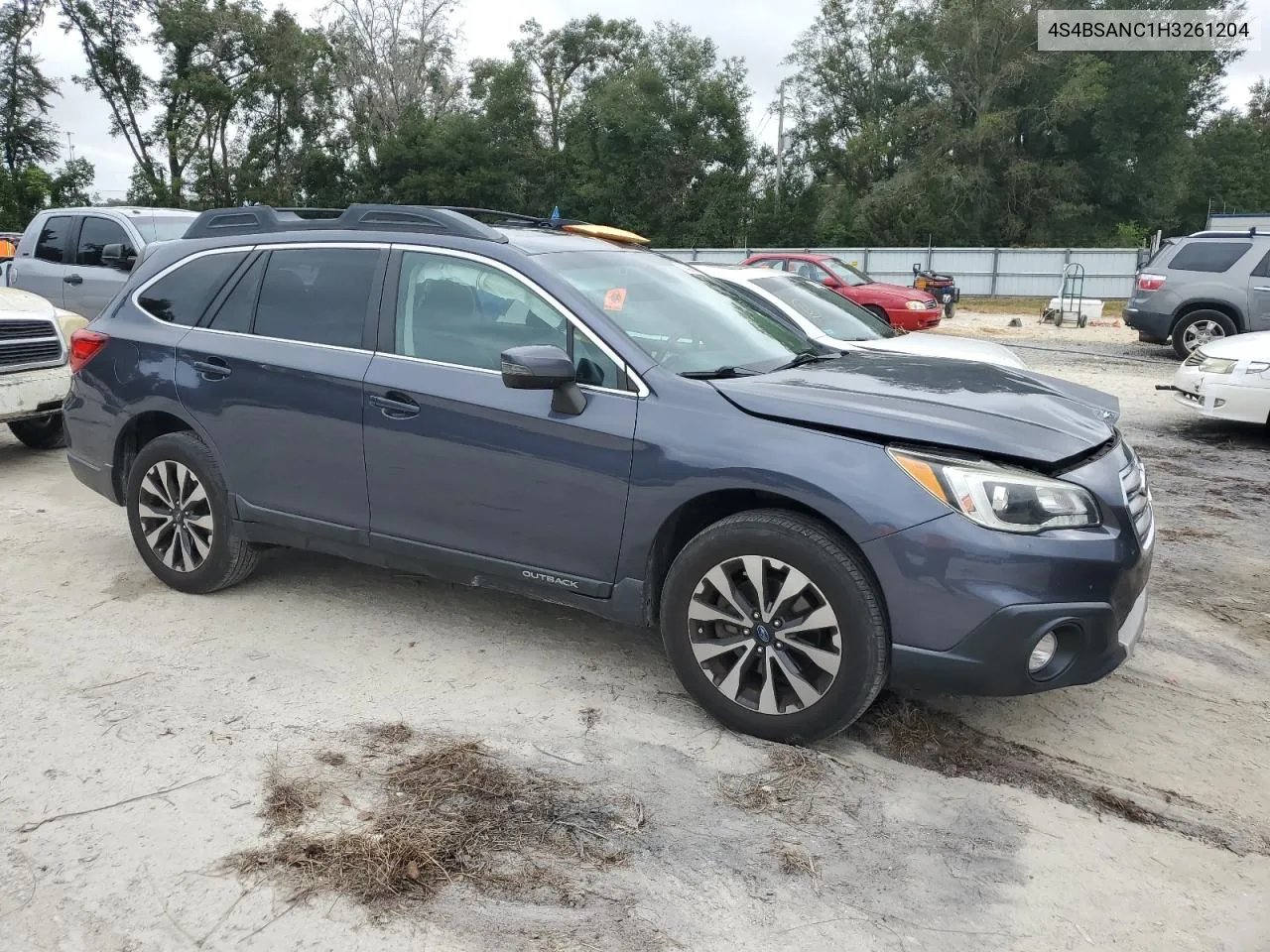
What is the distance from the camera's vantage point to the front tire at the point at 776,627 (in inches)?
132

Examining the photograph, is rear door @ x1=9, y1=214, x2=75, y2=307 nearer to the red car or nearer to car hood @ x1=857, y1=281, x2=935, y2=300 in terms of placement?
the red car

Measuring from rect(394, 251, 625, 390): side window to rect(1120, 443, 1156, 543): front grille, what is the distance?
1.78m

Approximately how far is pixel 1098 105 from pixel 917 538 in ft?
144

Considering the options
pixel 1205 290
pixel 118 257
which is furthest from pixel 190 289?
pixel 1205 290

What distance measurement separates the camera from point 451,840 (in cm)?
303

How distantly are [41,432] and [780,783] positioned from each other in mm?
7329

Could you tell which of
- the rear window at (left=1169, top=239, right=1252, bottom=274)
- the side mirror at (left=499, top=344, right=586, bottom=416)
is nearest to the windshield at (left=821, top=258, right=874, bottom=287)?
the rear window at (left=1169, top=239, right=1252, bottom=274)

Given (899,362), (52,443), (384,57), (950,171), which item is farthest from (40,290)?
(384,57)

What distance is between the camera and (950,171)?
43.0 m

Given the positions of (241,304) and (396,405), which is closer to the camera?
(396,405)

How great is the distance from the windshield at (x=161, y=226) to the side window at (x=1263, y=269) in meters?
13.1

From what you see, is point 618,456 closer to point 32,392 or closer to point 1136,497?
point 1136,497

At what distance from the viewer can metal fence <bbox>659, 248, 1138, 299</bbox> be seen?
103 ft

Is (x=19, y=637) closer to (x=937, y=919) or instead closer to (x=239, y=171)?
(x=937, y=919)
